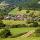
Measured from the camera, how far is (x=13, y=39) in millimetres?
26312

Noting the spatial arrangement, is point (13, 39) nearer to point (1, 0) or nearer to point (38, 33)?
point (38, 33)

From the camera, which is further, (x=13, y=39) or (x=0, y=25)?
(x=0, y=25)

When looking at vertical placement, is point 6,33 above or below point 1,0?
below

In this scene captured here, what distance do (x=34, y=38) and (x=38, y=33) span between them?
6.39ft

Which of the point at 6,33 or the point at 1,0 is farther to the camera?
the point at 1,0

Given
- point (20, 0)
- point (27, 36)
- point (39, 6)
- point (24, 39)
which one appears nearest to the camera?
point (24, 39)

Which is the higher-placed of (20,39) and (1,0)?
(1,0)

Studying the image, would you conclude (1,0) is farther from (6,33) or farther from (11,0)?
(6,33)

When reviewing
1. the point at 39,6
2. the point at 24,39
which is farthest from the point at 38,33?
the point at 39,6

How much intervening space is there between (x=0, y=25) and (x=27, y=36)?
A: 13571mm

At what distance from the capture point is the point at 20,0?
130 m

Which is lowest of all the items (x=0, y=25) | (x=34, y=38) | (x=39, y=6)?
(x=34, y=38)

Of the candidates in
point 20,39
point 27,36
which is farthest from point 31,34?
point 20,39

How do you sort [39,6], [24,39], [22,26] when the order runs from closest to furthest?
[24,39] < [22,26] < [39,6]
